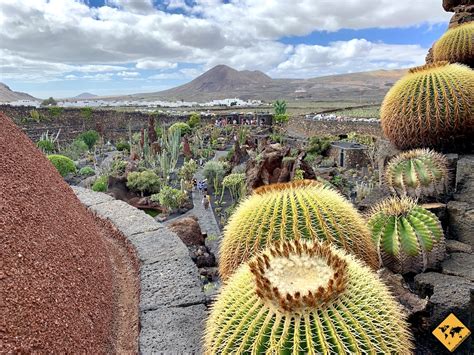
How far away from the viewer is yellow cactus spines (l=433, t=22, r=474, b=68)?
7.35 meters

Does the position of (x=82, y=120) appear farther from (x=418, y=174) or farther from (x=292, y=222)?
(x=292, y=222)

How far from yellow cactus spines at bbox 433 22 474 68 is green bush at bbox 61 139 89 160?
56.5 feet

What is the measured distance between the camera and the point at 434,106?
5.57 m

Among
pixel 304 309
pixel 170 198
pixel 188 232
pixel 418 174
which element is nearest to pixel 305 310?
pixel 304 309

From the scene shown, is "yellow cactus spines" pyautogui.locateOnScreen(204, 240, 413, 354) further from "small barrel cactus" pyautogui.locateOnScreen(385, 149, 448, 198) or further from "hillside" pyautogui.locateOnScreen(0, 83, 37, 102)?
"hillside" pyautogui.locateOnScreen(0, 83, 37, 102)

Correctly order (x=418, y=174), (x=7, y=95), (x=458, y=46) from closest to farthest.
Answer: (x=418, y=174) → (x=458, y=46) → (x=7, y=95)

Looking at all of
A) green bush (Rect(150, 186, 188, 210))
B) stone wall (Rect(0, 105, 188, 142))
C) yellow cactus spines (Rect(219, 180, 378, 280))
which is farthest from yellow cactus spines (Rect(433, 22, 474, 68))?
stone wall (Rect(0, 105, 188, 142))

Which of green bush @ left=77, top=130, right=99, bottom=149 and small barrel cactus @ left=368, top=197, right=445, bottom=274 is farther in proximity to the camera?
green bush @ left=77, top=130, right=99, bottom=149

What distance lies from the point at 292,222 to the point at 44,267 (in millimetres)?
1499

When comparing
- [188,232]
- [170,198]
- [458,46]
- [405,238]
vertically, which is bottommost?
[170,198]

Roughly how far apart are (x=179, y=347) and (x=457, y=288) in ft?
7.89

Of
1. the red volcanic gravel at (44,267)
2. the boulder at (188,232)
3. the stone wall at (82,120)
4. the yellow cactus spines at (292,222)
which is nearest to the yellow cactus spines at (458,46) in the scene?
the boulder at (188,232)

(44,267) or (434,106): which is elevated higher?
(434,106)

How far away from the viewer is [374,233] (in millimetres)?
3814
